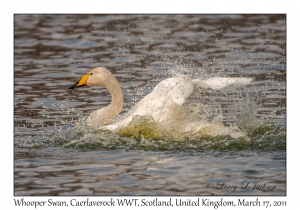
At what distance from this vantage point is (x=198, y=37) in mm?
16453

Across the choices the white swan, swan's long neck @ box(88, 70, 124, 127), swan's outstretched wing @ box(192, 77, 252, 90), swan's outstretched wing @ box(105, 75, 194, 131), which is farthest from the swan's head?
swan's outstretched wing @ box(192, 77, 252, 90)

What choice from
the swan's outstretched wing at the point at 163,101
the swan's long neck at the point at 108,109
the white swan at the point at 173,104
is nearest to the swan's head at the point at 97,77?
the swan's long neck at the point at 108,109

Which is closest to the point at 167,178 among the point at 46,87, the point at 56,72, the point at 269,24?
the point at 46,87

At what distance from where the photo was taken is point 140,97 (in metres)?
12.1

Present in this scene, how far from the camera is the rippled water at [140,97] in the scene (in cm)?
768

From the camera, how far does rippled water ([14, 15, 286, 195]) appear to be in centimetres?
768

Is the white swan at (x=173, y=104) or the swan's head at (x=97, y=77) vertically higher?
the swan's head at (x=97, y=77)

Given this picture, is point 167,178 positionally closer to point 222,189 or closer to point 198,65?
point 222,189

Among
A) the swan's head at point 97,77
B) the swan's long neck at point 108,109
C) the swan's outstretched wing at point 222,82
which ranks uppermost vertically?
the swan's head at point 97,77

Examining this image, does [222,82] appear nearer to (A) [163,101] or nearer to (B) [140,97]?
(A) [163,101]

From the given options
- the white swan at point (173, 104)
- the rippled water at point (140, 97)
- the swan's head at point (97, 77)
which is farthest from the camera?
the swan's head at point (97, 77)

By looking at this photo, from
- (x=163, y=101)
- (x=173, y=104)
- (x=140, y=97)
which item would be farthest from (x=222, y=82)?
(x=140, y=97)

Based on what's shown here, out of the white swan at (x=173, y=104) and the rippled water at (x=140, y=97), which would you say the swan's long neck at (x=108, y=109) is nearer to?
the white swan at (x=173, y=104)

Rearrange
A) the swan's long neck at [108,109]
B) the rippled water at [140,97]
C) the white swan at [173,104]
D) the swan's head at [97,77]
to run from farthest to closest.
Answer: the swan's head at [97,77] → the swan's long neck at [108,109] → the white swan at [173,104] → the rippled water at [140,97]
